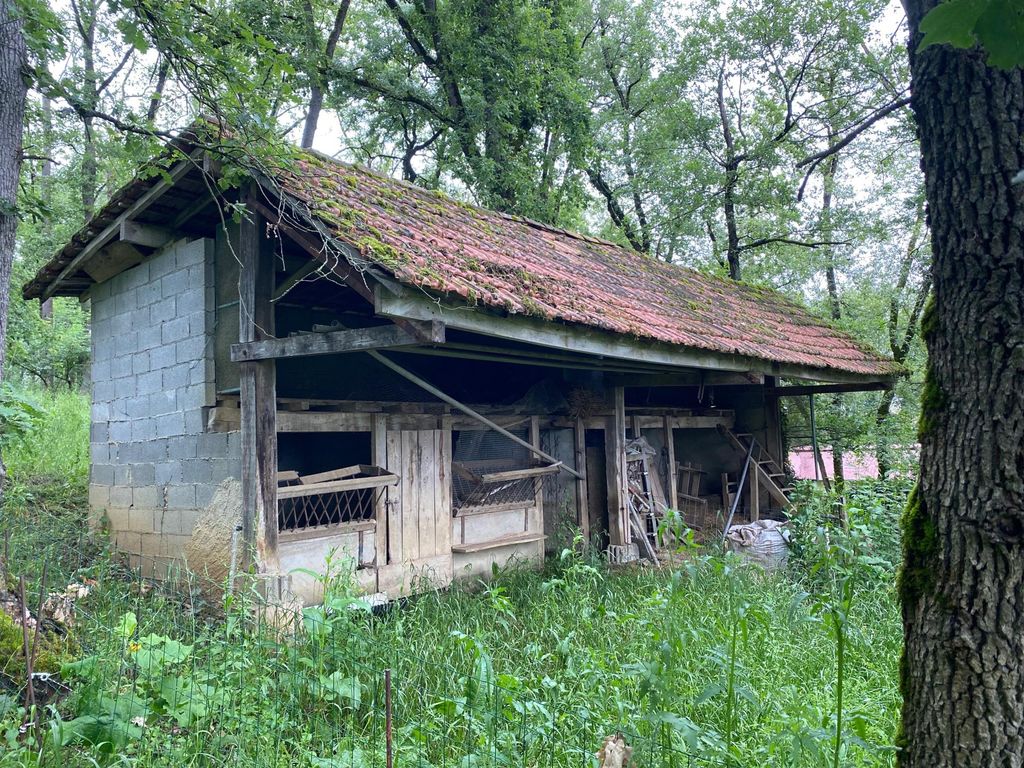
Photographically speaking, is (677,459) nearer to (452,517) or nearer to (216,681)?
(452,517)

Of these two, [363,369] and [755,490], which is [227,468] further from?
[755,490]

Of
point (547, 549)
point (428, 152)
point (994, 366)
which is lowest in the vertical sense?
point (547, 549)

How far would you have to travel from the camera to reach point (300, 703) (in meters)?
3.33

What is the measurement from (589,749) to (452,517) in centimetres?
384

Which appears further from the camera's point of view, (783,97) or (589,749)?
(783,97)

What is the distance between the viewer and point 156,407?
6312 millimetres

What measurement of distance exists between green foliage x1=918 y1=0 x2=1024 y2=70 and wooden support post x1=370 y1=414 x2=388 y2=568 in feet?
16.3

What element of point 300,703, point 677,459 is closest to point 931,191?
point 300,703

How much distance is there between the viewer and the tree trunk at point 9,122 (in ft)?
15.9

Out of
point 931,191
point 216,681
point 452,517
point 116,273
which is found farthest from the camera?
point 116,273

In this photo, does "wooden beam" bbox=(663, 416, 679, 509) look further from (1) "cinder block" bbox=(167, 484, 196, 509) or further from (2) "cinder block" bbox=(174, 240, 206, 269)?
(2) "cinder block" bbox=(174, 240, 206, 269)

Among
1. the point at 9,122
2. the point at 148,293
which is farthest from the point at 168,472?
the point at 9,122

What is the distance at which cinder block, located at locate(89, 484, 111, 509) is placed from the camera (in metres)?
6.95

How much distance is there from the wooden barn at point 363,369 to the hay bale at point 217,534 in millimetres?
42
